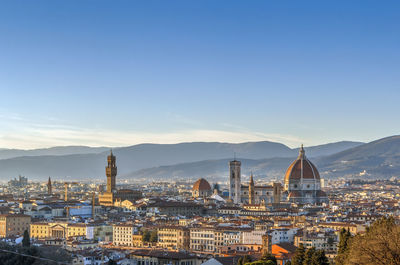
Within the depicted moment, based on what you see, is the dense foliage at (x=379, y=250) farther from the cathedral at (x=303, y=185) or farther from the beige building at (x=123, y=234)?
the cathedral at (x=303, y=185)

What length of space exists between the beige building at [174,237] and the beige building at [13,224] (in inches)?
536

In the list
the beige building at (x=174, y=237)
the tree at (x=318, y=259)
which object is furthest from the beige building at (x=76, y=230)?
the tree at (x=318, y=259)

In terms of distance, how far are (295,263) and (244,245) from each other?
14.7 meters

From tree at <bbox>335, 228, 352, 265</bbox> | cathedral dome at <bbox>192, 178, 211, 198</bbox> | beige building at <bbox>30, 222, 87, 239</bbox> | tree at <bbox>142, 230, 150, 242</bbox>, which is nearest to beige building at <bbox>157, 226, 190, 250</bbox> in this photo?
tree at <bbox>142, 230, 150, 242</bbox>

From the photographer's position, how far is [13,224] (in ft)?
211

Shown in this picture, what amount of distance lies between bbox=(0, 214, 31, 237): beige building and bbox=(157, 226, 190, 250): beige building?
13627 millimetres

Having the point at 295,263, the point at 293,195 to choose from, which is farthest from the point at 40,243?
the point at 293,195

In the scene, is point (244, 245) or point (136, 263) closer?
point (136, 263)

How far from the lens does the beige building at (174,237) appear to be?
53981 millimetres

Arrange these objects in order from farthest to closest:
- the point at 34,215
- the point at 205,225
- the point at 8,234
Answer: the point at 34,215
the point at 8,234
the point at 205,225

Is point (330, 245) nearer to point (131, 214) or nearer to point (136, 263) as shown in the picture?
point (136, 263)

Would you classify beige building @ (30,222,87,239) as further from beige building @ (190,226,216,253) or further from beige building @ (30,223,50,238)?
beige building @ (190,226,216,253)

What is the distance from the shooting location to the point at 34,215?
74.2 m

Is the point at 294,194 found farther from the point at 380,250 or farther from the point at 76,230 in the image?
the point at 380,250
